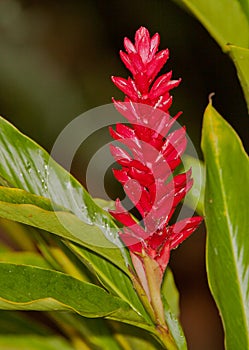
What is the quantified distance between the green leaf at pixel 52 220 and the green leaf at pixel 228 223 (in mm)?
116

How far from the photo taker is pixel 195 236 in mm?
2295

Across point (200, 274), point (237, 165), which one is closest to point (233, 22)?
point (237, 165)

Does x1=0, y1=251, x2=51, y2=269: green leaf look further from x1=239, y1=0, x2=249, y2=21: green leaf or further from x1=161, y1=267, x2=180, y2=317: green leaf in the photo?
x1=239, y1=0, x2=249, y2=21: green leaf

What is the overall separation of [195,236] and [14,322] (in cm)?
130

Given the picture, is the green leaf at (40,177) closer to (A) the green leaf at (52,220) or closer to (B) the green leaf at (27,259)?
(A) the green leaf at (52,220)

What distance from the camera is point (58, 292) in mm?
753

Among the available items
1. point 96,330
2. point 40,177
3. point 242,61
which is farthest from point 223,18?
point 96,330

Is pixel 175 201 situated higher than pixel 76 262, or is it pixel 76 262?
pixel 175 201

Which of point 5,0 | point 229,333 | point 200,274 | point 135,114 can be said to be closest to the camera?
point 135,114

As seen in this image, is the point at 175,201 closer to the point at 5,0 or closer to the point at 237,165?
the point at 237,165

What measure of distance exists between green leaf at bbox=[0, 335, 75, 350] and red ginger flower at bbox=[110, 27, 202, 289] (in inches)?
15.8

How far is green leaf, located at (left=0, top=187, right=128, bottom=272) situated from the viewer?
0.72 metres

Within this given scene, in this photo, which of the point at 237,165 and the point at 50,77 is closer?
the point at 237,165

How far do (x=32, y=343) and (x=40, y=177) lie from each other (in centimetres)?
33
